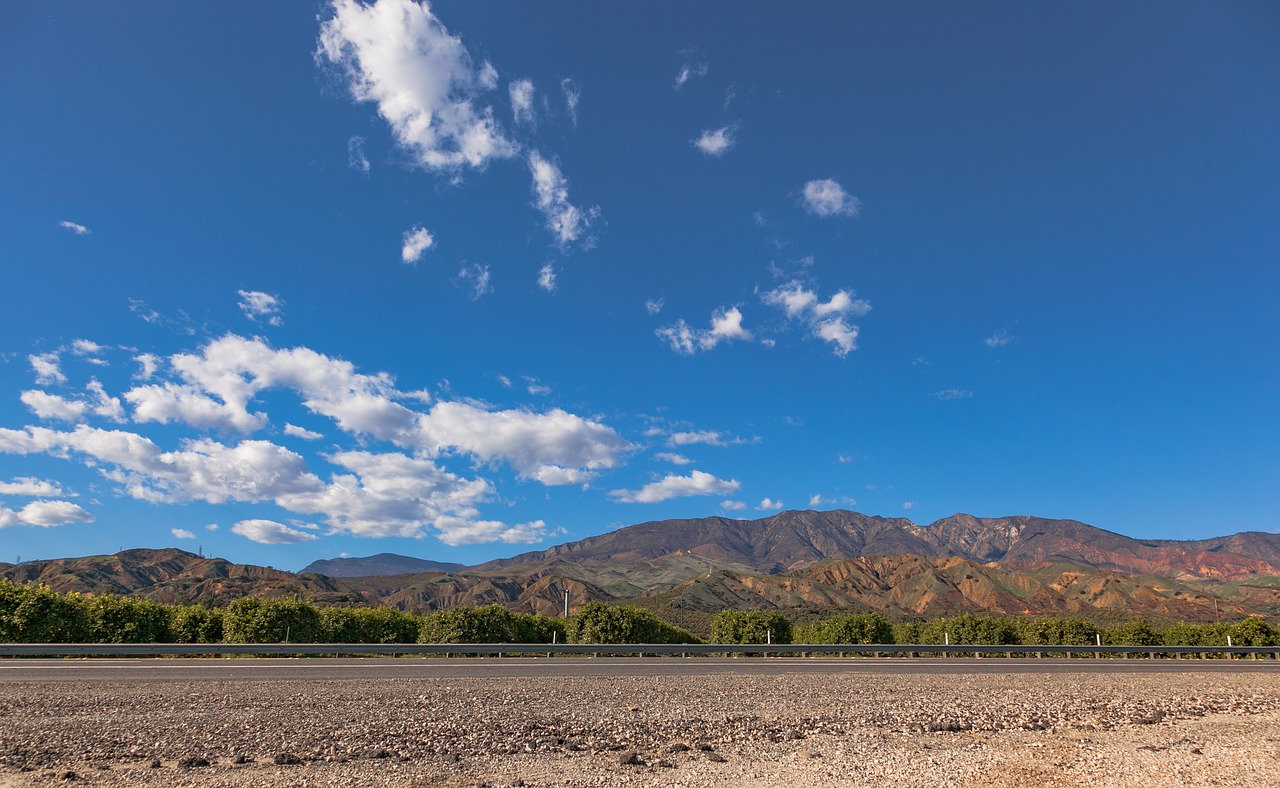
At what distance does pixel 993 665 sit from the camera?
2611cm

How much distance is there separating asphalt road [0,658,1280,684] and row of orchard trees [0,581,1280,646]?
27.7 ft

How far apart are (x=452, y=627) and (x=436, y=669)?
14.5 metres

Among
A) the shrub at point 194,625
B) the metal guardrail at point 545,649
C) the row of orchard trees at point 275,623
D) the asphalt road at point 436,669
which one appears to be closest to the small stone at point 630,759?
the asphalt road at point 436,669

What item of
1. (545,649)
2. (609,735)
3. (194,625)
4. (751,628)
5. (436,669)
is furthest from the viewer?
(751,628)

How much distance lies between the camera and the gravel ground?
864cm

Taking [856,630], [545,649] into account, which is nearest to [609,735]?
[545,649]

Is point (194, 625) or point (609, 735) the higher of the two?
point (609, 735)

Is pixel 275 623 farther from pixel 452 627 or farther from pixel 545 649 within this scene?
pixel 545 649

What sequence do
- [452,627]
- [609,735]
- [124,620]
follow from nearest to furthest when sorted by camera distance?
[609,735], [124,620], [452,627]

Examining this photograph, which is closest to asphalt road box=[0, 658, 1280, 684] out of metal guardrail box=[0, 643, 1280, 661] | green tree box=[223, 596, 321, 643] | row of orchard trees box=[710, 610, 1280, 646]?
metal guardrail box=[0, 643, 1280, 661]

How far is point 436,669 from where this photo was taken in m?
20.5

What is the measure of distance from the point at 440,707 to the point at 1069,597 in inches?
7978

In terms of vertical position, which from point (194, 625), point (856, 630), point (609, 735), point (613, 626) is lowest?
point (856, 630)

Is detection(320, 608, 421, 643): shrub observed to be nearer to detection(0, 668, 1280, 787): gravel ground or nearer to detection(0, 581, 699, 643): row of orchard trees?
detection(0, 581, 699, 643): row of orchard trees
